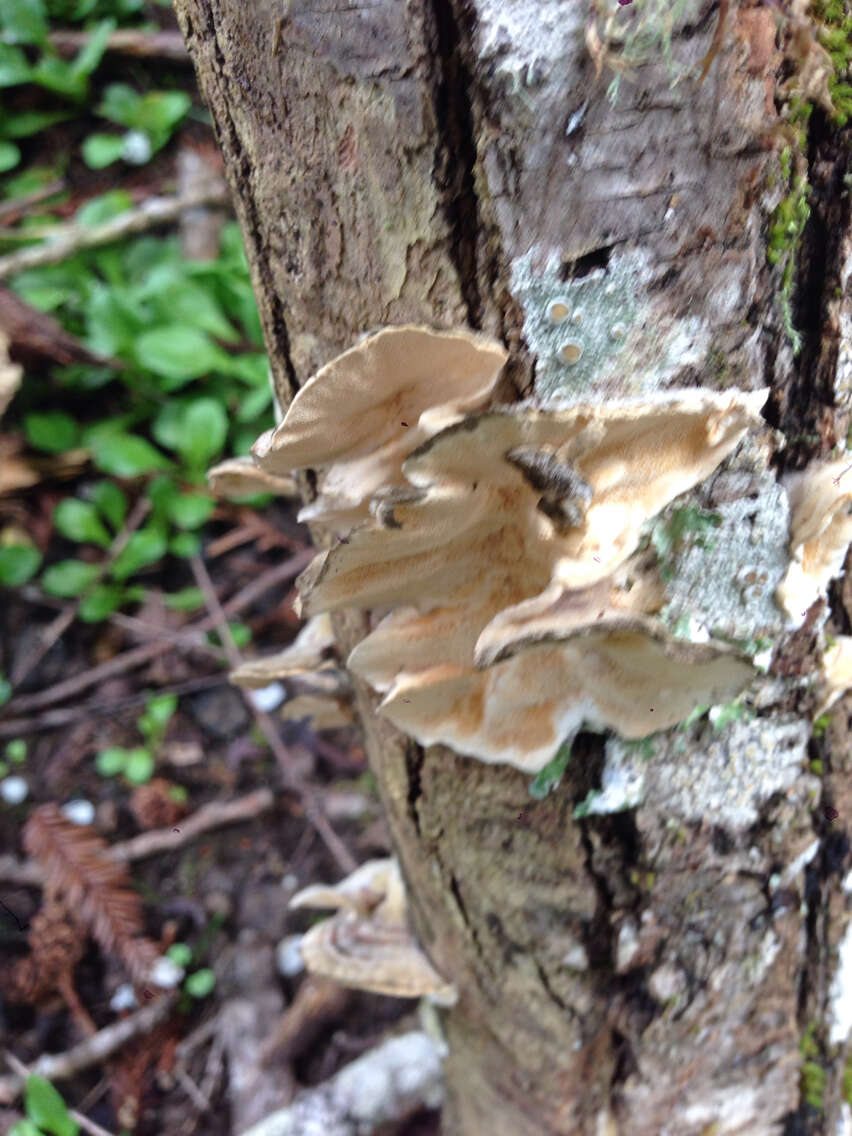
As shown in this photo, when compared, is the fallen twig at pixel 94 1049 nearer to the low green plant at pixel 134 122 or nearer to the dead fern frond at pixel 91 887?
the dead fern frond at pixel 91 887

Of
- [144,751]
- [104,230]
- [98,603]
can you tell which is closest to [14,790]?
[144,751]

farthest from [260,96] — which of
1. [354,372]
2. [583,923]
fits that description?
[583,923]

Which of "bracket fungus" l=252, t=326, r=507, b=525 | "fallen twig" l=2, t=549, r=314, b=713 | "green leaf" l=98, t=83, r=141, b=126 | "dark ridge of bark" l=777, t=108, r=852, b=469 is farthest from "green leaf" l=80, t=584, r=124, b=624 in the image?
"dark ridge of bark" l=777, t=108, r=852, b=469

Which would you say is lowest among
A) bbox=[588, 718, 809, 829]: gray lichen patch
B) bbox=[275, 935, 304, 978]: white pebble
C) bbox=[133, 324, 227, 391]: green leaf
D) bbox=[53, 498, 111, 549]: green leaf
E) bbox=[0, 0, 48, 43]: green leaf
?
bbox=[275, 935, 304, 978]: white pebble

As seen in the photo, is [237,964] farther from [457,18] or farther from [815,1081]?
[457,18]

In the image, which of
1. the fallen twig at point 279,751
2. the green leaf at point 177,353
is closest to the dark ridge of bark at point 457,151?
the fallen twig at point 279,751

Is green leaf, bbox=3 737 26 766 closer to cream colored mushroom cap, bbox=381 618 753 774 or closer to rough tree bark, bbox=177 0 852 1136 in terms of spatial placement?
rough tree bark, bbox=177 0 852 1136

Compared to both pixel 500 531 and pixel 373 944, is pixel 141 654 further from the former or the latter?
pixel 500 531
